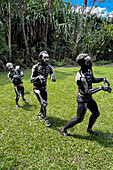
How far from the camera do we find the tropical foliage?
12.3 m

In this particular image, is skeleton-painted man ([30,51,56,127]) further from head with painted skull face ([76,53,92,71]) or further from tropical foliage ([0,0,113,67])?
tropical foliage ([0,0,113,67])

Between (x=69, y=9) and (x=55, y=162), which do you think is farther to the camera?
(x=69, y=9)

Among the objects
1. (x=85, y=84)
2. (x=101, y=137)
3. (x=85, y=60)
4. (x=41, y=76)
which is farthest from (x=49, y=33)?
(x=101, y=137)

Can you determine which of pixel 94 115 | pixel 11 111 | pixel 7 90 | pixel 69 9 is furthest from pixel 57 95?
pixel 69 9

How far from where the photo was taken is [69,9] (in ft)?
49.4

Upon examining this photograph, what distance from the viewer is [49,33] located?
14445mm

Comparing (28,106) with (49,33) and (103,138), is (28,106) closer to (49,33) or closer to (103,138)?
(103,138)

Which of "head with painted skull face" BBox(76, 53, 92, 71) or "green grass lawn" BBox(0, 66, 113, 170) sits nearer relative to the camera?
"head with painted skull face" BBox(76, 53, 92, 71)

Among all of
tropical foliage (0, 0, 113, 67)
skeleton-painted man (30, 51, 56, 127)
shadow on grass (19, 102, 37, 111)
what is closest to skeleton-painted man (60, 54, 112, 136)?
skeleton-painted man (30, 51, 56, 127)

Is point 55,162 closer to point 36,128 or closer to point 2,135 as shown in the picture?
point 36,128

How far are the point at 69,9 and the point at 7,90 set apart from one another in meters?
13.0

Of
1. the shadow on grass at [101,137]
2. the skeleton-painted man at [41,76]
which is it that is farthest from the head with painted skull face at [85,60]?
the shadow on grass at [101,137]

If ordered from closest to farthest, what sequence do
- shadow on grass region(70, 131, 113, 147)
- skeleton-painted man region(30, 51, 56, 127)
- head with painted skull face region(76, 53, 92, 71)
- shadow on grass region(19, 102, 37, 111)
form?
1. head with painted skull face region(76, 53, 92, 71)
2. shadow on grass region(70, 131, 113, 147)
3. skeleton-painted man region(30, 51, 56, 127)
4. shadow on grass region(19, 102, 37, 111)

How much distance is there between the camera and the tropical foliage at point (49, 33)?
1230 centimetres
